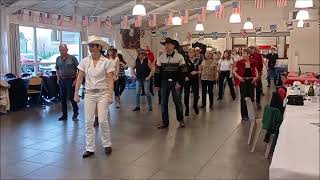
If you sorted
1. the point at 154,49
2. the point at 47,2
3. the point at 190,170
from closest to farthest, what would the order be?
the point at 190,170, the point at 47,2, the point at 154,49

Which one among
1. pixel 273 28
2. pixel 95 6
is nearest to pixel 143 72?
pixel 95 6

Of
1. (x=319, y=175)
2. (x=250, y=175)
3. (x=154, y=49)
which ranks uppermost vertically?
(x=154, y=49)

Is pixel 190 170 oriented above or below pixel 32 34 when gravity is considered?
below

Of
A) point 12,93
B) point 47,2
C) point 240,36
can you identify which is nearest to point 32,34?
Answer: point 47,2

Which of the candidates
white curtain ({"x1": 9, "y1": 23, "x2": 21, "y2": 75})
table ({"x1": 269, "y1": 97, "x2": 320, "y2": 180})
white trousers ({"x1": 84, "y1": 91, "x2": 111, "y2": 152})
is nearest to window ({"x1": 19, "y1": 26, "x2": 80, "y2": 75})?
white curtain ({"x1": 9, "y1": 23, "x2": 21, "y2": 75})

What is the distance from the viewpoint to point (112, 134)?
5.43m

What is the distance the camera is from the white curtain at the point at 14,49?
343 inches

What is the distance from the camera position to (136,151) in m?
4.50

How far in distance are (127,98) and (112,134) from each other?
4.29 m

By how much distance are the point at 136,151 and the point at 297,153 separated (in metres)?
2.65

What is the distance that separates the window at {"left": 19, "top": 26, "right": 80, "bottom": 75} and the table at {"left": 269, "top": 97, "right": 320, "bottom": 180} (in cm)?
828

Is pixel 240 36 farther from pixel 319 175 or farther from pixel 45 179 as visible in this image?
pixel 319 175

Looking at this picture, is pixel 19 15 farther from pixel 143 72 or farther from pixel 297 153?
pixel 297 153

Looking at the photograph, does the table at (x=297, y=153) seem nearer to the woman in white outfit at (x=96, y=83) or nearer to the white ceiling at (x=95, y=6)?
the woman in white outfit at (x=96, y=83)
